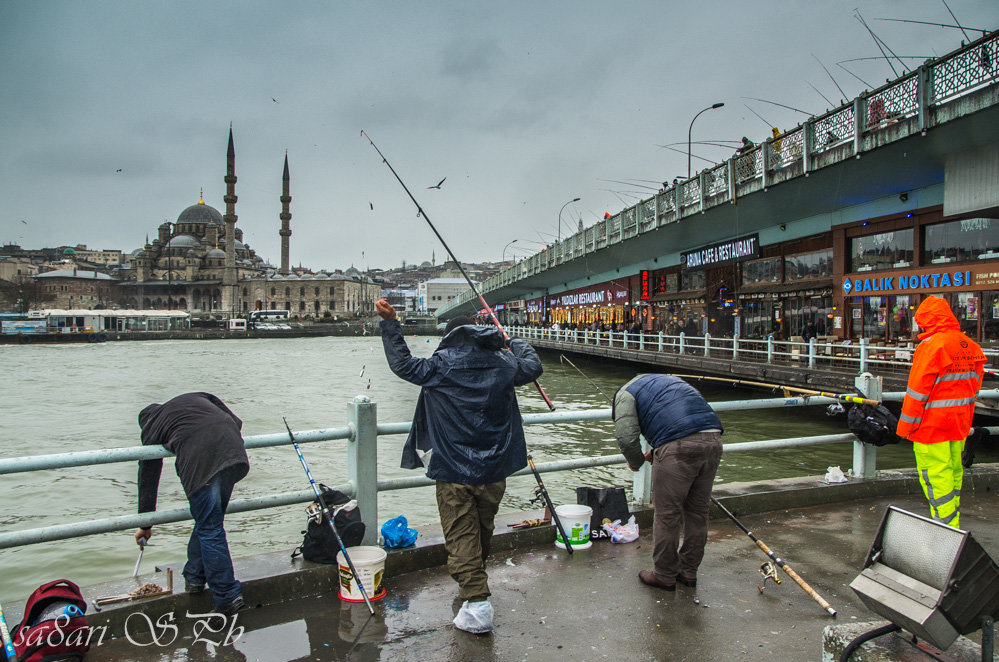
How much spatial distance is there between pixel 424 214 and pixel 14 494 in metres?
10.3

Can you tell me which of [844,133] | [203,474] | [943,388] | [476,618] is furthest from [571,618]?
[844,133]

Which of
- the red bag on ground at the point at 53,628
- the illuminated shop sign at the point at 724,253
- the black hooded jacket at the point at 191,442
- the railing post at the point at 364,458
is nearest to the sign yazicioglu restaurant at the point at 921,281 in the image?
the illuminated shop sign at the point at 724,253

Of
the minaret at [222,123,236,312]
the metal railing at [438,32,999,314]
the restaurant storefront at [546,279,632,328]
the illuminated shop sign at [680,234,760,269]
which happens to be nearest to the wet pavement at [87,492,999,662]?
the metal railing at [438,32,999,314]

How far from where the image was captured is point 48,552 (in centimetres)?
882

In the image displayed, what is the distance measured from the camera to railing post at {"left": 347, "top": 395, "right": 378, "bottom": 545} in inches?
172

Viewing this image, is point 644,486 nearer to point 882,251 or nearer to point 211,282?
point 882,251

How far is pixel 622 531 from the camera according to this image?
16.3ft

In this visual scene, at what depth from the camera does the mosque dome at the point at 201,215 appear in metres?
146

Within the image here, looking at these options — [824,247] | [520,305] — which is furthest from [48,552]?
[520,305]

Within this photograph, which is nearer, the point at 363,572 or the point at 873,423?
the point at 363,572

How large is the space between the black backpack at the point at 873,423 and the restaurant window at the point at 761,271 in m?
23.5

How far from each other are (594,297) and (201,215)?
122865mm

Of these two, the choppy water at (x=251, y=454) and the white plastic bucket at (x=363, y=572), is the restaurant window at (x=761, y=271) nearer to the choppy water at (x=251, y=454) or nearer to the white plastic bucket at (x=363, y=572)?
the choppy water at (x=251, y=454)

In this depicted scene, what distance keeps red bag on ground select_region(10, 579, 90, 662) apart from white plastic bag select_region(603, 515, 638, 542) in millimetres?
3346
